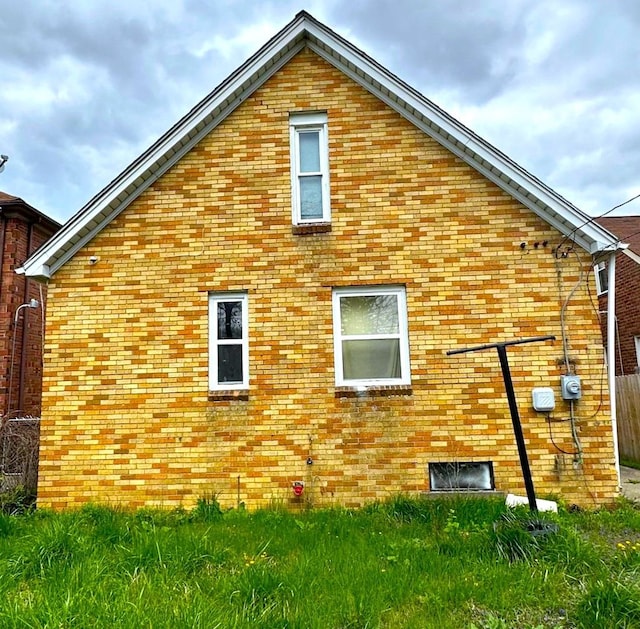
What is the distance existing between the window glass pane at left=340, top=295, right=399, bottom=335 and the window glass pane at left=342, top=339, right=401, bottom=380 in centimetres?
19

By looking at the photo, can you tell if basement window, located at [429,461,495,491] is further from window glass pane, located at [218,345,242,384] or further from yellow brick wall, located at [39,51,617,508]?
window glass pane, located at [218,345,242,384]

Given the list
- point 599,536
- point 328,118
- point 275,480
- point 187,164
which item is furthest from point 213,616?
point 328,118

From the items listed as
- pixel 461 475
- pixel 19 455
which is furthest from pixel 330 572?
pixel 19 455

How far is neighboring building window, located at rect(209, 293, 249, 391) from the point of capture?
798cm

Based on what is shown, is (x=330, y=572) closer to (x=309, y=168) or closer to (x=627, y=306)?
(x=309, y=168)

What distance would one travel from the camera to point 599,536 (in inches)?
239

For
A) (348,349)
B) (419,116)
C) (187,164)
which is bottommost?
(348,349)

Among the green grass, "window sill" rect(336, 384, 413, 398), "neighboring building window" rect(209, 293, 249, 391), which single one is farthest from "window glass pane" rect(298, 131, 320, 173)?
the green grass

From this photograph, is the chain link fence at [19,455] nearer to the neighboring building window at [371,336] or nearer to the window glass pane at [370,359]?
the neighboring building window at [371,336]

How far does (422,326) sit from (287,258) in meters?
2.39

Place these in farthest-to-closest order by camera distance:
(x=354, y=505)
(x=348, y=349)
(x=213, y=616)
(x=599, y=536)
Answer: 1. (x=348, y=349)
2. (x=354, y=505)
3. (x=599, y=536)
4. (x=213, y=616)

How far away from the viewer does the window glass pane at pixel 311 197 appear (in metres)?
8.45

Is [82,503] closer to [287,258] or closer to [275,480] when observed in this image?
[275,480]

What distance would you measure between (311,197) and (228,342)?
2772 mm
